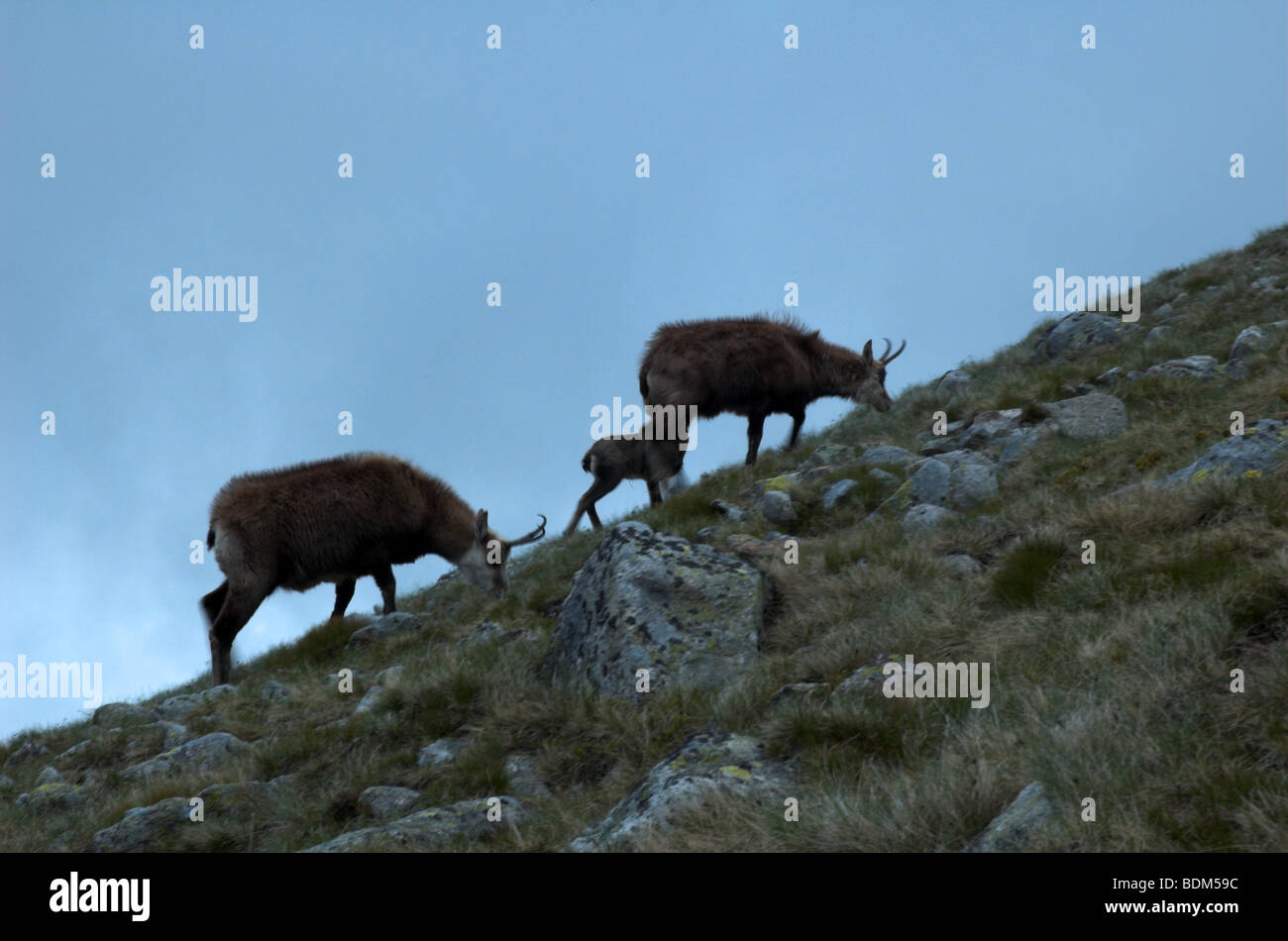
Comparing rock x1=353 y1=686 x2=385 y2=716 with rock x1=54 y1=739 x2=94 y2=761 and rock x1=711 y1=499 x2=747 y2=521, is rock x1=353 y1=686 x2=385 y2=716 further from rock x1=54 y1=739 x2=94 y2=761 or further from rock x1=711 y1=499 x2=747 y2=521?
rock x1=711 y1=499 x2=747 y2=521

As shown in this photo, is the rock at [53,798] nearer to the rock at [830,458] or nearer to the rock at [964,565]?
the rock at [964,565]

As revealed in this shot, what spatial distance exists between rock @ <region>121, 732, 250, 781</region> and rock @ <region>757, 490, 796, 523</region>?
512cm

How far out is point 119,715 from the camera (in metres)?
11.3

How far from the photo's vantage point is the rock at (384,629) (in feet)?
37.0

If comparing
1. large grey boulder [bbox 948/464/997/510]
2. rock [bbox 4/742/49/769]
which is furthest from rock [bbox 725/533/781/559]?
rock [bbox 4/742/49/769]

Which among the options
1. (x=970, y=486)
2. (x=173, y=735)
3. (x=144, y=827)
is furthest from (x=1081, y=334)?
(x=144, y=827)

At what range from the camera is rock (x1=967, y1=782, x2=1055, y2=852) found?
12.2 feet

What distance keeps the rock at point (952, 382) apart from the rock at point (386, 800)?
12.4 m

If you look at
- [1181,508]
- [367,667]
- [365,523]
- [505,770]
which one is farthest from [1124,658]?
[365,523]

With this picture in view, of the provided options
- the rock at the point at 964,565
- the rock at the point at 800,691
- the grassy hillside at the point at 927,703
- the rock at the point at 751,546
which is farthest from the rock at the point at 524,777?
the rock at the point at 751,546

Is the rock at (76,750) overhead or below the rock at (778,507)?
below

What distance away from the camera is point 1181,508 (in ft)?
22.4
